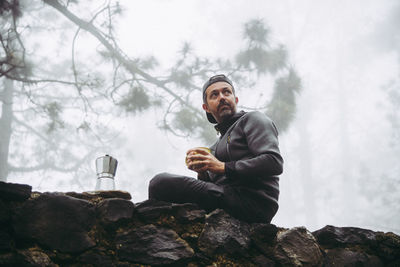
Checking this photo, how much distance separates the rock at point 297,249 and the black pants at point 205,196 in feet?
0.48

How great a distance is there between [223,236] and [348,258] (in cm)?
62

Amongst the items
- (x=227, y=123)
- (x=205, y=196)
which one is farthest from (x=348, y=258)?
(x=227, y=123)

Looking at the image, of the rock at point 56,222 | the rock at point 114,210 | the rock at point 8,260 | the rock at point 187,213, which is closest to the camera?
the rock at point 8,260

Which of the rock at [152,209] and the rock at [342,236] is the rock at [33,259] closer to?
the rock at [152,209]

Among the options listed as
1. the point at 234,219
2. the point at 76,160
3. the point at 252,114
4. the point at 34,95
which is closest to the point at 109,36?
the point at 34,95

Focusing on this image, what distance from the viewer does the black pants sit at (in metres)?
1.56

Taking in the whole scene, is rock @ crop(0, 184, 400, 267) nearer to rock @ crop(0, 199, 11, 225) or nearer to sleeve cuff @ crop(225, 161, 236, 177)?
rock @ crop(0, 199, 11, 225)

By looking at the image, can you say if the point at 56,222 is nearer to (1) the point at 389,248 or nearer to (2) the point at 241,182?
(2) the point at 241,182

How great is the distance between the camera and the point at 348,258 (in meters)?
1.57

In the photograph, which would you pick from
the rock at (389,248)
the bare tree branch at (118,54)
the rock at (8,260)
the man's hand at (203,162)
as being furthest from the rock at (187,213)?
the bare tree branch at (118,54)

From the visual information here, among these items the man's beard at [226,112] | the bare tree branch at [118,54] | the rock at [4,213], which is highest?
the bare tree branch at [118,54]

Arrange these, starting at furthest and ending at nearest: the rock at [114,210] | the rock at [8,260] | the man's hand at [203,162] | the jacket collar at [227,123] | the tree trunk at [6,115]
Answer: the tree trunk at [6,115], the jacket collar at [227,123], the man's hand at [203,162], the rock at [114,210], the rock at [8,260]

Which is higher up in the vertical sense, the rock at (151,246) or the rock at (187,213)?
the rock at (187,213)

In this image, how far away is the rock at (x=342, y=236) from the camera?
1.64 meters
